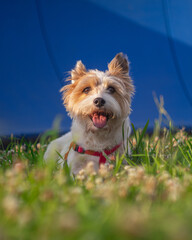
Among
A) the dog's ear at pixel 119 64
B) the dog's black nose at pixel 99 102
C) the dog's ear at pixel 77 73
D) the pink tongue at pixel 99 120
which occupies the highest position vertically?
the dog's ear at pixel 119 64

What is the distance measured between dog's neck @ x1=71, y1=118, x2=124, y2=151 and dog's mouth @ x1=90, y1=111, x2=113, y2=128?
67 millimetres

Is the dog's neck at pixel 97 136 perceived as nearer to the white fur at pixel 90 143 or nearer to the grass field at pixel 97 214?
the white fur at pixel 90 143

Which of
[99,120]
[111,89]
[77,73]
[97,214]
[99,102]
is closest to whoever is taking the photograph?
[97,214]

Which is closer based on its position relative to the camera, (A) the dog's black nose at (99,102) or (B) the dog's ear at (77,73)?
(A) the dog's black nose at (99,102)

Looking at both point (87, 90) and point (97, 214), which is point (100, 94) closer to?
point (87, 90)

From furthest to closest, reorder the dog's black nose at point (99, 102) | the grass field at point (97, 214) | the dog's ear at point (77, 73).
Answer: the dog's ear at point (77, 73) < the dog's black nose at point (99, 102) < the grass field at point (97, 214)

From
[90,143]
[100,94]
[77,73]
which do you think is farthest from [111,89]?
[90,143]

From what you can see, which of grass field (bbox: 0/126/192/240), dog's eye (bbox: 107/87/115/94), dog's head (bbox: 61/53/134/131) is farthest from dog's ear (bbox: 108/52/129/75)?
grass field (bbox: 0/126/192/240)

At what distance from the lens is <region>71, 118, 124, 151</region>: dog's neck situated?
2.77m

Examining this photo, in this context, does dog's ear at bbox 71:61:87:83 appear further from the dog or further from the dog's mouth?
the dog's mouth

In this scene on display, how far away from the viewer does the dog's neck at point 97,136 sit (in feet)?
9.10

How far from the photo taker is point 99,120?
2736mm

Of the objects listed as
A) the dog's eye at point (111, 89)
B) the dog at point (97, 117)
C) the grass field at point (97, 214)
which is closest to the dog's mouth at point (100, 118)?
the dog at point (97, 117)

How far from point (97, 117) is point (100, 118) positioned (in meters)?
0.03
